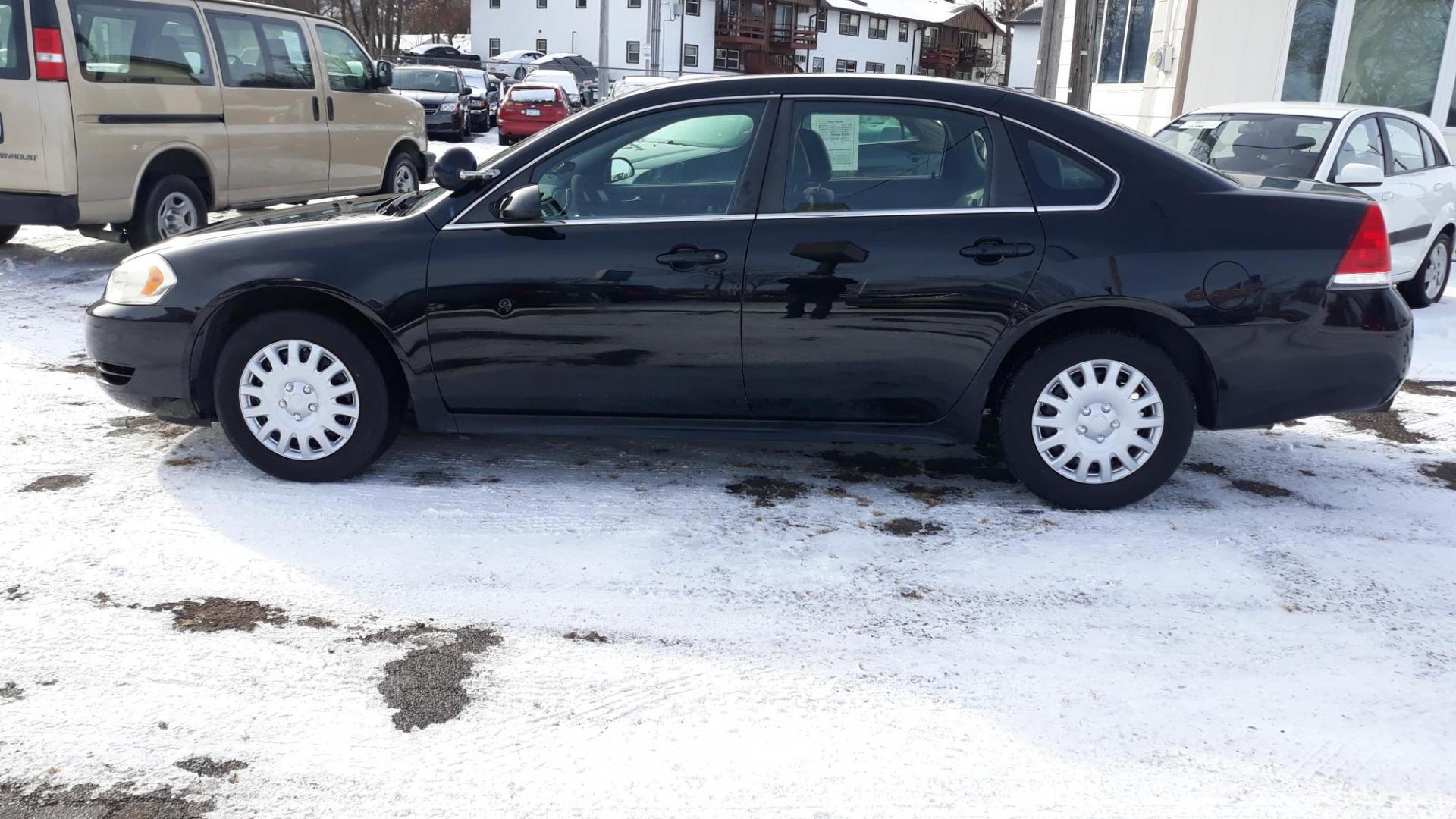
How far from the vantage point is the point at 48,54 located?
810 cm

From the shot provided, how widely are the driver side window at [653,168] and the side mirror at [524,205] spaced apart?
0.20ft

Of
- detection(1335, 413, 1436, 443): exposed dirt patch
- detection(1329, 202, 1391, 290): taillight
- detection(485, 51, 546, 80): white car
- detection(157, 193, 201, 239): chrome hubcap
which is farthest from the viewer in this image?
detection(485, 51, 546, 80): white car

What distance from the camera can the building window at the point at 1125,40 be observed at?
59.7ft

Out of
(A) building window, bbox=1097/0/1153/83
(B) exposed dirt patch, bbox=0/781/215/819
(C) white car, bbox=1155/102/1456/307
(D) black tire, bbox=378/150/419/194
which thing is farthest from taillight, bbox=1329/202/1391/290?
(A) building window, bbox=1097/0/1153/83

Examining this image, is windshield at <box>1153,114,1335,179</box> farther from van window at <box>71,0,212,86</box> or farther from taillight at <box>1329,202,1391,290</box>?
van window at <box>71,0,212,86</box>

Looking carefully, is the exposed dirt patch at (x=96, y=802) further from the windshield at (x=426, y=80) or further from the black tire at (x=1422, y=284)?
the windshield at (x=426, y=80)

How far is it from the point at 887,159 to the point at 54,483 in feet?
11.2

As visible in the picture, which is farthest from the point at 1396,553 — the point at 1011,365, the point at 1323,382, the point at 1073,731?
the point at 1073,731

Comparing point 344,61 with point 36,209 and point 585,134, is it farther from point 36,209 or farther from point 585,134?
point 585,134

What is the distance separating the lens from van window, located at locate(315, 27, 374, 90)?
1090cm

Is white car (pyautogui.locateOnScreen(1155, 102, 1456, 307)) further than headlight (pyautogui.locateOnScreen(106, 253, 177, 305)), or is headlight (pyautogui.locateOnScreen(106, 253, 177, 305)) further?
white car (pyautogui.locateOnScreen(1155, 102, 1456, 307))

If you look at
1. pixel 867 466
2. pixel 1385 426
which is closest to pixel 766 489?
pixel 867 466

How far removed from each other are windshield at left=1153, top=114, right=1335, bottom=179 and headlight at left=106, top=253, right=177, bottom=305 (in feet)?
22.1

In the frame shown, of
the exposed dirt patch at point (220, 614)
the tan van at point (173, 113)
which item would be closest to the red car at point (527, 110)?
the tan van at point (173, 113)
